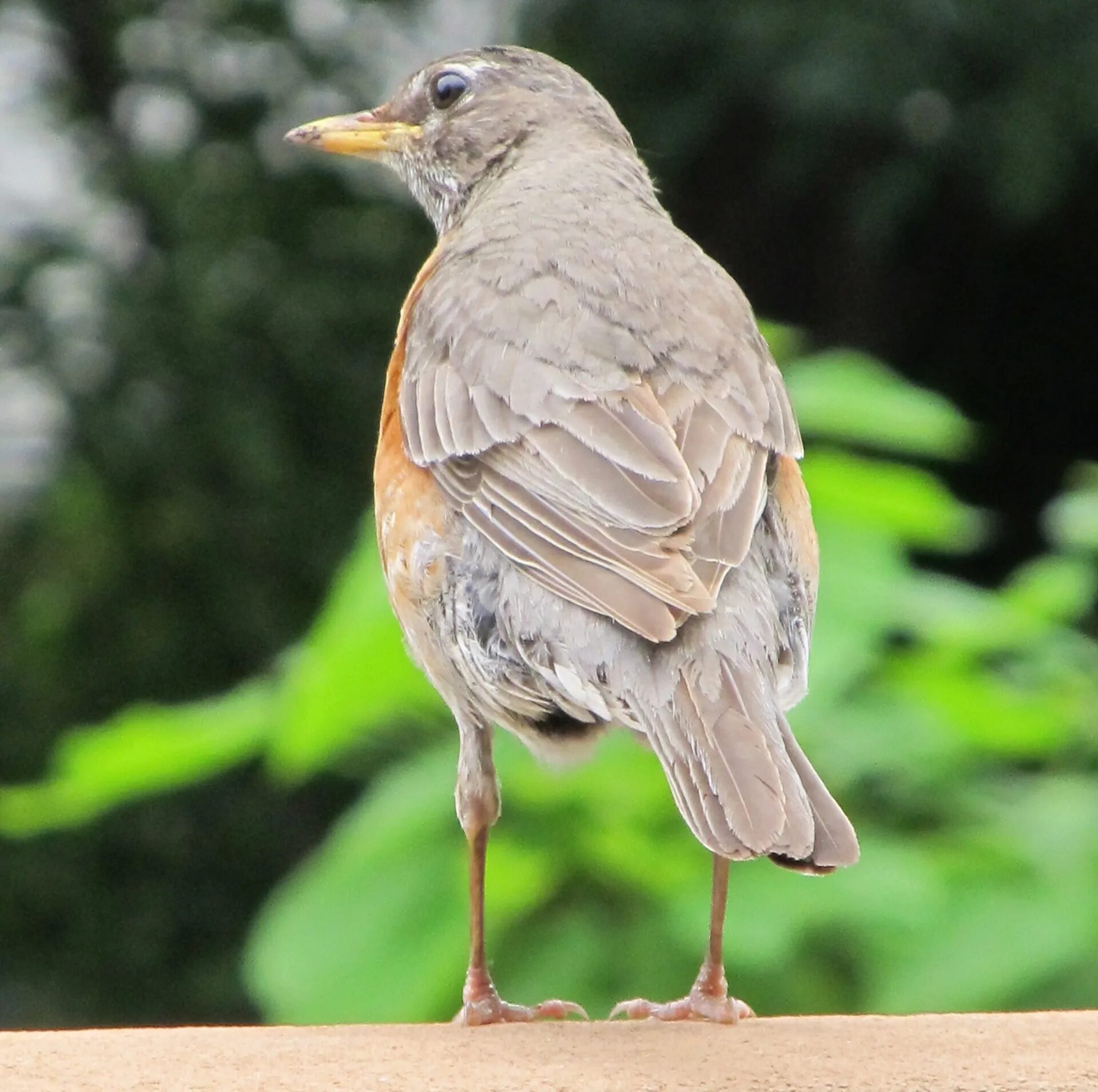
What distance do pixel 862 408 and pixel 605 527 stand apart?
1.32m

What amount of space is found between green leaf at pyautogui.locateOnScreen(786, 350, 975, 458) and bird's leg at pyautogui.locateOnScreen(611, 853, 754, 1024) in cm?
105

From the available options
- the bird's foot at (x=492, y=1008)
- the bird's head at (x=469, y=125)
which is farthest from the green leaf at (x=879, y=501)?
the bird's foot at (x=492, y=1008)

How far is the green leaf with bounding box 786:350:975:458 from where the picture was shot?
4395mm

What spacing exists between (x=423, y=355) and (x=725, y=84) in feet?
15.4

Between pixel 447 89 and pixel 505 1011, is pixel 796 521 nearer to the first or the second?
pixel 505 1011

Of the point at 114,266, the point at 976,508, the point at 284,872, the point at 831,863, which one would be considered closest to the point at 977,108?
the point at 976,508

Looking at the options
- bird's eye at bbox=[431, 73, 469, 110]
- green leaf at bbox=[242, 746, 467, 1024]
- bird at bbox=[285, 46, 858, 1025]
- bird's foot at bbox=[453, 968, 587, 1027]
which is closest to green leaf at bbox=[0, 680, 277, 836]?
green leaf at bbox=[242, 746, 467, 1024]

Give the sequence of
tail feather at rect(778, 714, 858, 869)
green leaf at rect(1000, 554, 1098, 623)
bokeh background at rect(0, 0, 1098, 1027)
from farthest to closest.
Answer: bokeh background at rect(0, 0, 1098, 1027), green leaf at rect(1000, 554, 1098, 623), tail feather at rect(778, 714, 858, 869)

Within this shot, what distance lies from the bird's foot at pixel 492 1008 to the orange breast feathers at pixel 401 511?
0.67 m

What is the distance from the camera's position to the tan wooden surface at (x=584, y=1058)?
8.21 ft

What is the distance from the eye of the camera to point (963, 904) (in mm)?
3883

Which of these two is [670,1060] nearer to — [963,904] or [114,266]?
[963,904]

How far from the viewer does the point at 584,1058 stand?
9.07ft

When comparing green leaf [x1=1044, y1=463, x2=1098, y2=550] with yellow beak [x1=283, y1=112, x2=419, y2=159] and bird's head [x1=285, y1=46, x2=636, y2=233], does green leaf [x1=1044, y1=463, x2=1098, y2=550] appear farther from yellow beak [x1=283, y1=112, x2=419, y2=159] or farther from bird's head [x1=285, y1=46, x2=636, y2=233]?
yellow beak [x1=283, y1=112, x2=419, y2=159]
